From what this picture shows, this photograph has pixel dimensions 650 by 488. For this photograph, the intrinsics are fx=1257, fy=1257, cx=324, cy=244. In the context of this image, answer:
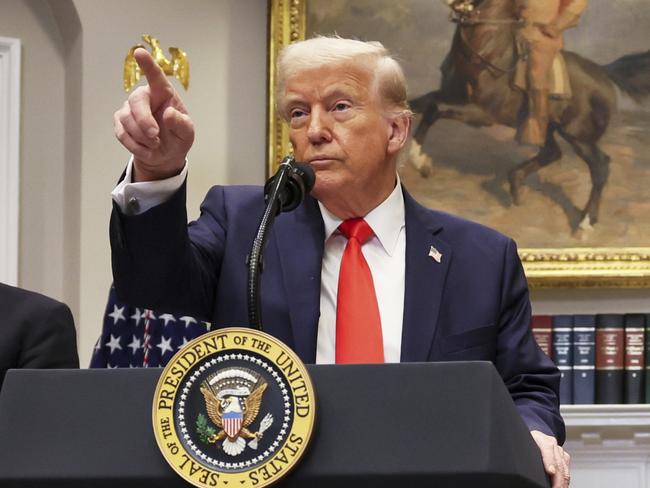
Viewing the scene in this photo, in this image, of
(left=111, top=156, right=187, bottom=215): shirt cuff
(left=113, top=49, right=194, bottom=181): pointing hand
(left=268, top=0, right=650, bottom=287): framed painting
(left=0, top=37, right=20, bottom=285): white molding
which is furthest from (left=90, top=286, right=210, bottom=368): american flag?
(left=113, top=49, right=194, bottom=181): pointing hand

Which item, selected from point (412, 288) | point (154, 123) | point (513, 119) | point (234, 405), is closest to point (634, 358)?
point (513, 119)

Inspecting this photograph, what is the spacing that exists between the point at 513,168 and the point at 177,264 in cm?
361

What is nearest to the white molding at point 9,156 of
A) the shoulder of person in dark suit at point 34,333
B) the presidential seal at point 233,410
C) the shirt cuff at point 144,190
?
the shoulder of person in dark suit at point 34,333

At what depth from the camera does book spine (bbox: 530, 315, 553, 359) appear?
554cm

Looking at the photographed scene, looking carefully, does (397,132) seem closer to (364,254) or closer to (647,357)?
(364,254)

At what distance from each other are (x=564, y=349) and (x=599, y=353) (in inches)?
6.0

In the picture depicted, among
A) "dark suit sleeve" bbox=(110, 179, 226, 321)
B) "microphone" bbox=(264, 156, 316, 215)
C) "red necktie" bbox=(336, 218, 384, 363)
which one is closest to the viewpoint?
"microphone" bbox=(264, 156, 316, 215)

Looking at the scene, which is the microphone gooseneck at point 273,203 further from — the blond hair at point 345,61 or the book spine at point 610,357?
the book spine at point 610,357

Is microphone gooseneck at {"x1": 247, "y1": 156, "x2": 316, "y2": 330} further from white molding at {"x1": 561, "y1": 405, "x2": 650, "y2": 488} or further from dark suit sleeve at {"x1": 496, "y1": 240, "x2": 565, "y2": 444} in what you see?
white molding at {"x1": 561, "y1": 405, "x2": 650, "y2": 488}

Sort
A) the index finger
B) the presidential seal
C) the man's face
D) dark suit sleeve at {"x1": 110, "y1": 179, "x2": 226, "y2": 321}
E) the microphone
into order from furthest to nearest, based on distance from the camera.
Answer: the man's face
dark suit sleeve at {"x1": 110, "y1": 179, "x2": 226, "y2": 321}
the microphone
the index finger
the presidential seal

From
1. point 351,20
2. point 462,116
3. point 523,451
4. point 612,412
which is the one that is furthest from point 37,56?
point 523,451

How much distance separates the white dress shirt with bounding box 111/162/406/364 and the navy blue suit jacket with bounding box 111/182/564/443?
0.03m

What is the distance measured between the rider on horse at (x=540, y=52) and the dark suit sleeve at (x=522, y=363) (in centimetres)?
308

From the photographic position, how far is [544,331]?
555 centimetres
